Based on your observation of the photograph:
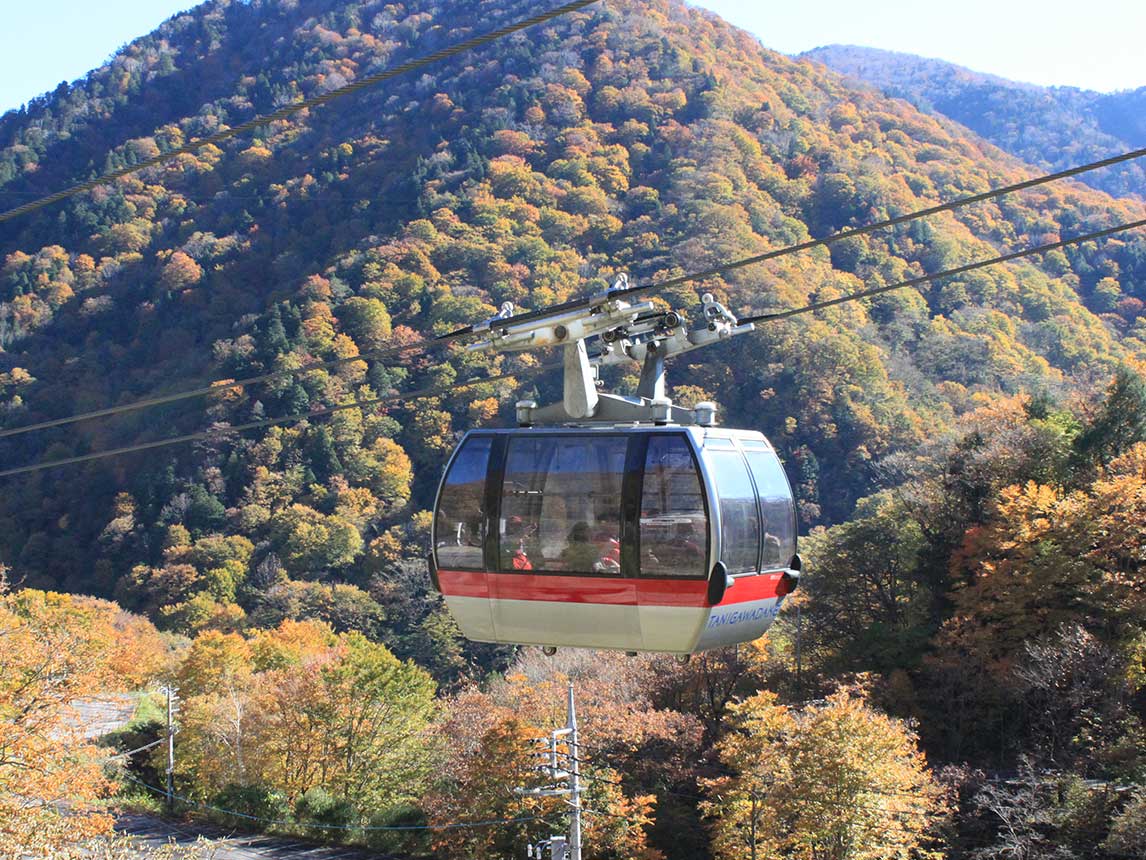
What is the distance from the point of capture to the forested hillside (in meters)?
29.7

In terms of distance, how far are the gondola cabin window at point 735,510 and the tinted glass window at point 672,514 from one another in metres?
0.18

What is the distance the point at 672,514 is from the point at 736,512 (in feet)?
1.71

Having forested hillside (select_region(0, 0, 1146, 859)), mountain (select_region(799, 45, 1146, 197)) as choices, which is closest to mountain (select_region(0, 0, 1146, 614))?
forested hillside (select_region(0, 0, 1146, 859))

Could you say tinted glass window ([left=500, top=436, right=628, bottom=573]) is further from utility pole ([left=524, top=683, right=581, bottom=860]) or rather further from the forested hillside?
the forested hillside

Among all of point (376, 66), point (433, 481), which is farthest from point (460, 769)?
point (376, 66)

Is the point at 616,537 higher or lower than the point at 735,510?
lower

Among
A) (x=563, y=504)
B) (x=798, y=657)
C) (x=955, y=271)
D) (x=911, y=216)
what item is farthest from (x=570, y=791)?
(x=798, y=657)

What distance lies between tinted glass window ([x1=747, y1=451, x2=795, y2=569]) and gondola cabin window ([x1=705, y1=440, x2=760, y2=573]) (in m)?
0.13

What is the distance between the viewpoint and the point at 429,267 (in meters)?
98.5

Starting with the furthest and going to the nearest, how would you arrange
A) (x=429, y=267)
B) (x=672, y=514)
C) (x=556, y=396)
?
(x=429, y=267), (x=556, y=396), (x=672, y=514)

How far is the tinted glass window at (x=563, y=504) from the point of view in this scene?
895 centimetres

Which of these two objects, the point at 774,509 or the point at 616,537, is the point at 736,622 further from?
the point at 616,537

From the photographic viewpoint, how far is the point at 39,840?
56.3 ft

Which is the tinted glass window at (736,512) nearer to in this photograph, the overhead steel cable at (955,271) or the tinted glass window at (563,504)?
the tinted glass window at (563,504)
